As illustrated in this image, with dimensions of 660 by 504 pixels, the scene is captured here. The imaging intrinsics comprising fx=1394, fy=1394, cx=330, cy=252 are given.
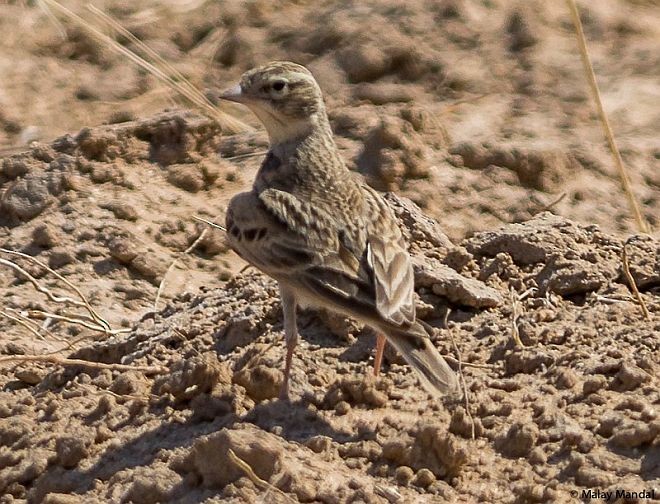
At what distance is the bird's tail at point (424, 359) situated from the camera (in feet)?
15.8

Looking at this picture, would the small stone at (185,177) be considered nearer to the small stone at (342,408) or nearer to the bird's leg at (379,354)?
the bird's leg at (379,354)

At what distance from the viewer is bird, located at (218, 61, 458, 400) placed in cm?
497

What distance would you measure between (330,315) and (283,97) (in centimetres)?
99

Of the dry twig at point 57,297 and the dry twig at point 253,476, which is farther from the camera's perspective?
the dry twig at point 57,297

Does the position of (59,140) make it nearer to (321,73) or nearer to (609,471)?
(321,73)

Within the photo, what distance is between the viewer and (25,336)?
656cm

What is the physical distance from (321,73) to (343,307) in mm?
4056

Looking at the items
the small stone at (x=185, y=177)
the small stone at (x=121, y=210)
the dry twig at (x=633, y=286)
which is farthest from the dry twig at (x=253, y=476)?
the small stone at (x=185, y=177)

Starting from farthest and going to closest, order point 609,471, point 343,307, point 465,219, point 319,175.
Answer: point 465,219 < point 319,175 < point 343,307 < point 609,471

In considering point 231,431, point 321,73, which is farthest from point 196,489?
point 321,73

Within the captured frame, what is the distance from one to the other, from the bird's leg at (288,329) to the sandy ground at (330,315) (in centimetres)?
6

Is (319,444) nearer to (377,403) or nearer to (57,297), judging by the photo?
(377,403)

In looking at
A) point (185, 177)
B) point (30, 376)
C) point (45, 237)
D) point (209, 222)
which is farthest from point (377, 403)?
point (185, 177)

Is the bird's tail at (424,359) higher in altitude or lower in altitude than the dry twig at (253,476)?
higher
